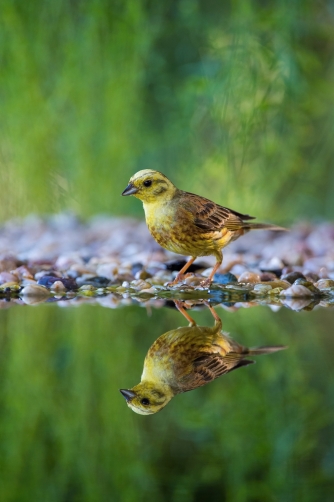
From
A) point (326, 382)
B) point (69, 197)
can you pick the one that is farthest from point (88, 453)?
point (69, 197)

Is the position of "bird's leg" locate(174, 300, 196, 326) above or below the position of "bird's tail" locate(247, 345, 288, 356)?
above

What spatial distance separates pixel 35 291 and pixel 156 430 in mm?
2017

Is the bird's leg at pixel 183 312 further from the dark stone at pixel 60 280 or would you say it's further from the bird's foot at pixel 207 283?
the dark stone at pixel 60 280

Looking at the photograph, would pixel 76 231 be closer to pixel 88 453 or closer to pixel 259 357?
pixel 259 357

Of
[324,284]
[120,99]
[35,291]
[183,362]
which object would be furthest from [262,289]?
[120,99]

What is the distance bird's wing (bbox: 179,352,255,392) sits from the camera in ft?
6.06

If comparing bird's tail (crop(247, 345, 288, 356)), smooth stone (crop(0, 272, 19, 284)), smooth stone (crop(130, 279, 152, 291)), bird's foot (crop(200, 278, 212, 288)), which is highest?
smooth stone (crop(0, 272, 19, 284))

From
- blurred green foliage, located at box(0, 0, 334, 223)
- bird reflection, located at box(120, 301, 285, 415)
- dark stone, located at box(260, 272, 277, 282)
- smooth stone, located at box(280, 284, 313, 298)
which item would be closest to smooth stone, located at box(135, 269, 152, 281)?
dark stone, located at box(260, 272, 277, 282)

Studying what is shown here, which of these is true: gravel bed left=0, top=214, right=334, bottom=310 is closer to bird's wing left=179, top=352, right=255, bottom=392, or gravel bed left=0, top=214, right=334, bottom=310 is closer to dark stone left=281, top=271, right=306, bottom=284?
dark stone left=281, top=271, right=306, bottom=284

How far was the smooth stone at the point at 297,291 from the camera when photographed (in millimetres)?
3396

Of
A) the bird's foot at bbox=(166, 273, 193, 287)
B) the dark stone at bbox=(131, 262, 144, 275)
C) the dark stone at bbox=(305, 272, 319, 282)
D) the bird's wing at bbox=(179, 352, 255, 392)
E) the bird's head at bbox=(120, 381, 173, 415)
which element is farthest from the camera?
the dark stone at bbox=(131, 262, 144, 275)

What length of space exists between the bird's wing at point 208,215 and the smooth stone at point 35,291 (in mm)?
711

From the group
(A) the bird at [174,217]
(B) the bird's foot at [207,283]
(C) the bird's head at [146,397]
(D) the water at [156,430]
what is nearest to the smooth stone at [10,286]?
(A) the bird at [174,217]

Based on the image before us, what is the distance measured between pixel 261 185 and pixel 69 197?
5.69 feet
